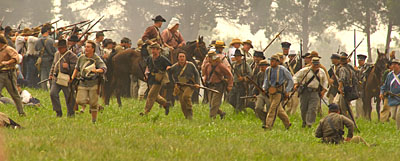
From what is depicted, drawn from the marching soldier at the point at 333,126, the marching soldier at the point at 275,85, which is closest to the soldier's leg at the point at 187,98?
the marching soldier at the point at 275,85

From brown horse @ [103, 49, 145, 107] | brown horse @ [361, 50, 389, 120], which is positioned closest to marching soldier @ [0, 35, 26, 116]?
brown horse @ [103, 49, 145, 107]

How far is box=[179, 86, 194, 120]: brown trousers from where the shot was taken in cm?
1432

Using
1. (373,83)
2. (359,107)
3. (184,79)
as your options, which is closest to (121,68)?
(184,79)

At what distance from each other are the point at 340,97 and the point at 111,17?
210ft

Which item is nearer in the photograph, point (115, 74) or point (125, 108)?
point (125, 108)

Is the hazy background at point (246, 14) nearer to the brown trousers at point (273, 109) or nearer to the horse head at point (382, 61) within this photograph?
the horse head at point (382, 61)

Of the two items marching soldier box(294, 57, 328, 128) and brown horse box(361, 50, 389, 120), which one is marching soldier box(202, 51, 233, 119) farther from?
brown horse box(361, 50, 389, 120)

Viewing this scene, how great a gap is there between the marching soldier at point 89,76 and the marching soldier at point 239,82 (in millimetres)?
4746

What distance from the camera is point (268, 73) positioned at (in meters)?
13.3

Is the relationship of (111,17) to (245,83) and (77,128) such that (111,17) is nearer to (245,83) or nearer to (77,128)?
(245,83)

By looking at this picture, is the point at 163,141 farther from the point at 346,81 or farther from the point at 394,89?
the point at 394,89

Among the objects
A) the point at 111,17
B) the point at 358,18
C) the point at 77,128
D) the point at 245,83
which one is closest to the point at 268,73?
the point at 245,83

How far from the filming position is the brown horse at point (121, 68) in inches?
695

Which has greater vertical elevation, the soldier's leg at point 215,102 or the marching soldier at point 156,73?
the marching soldier at point 156,73
